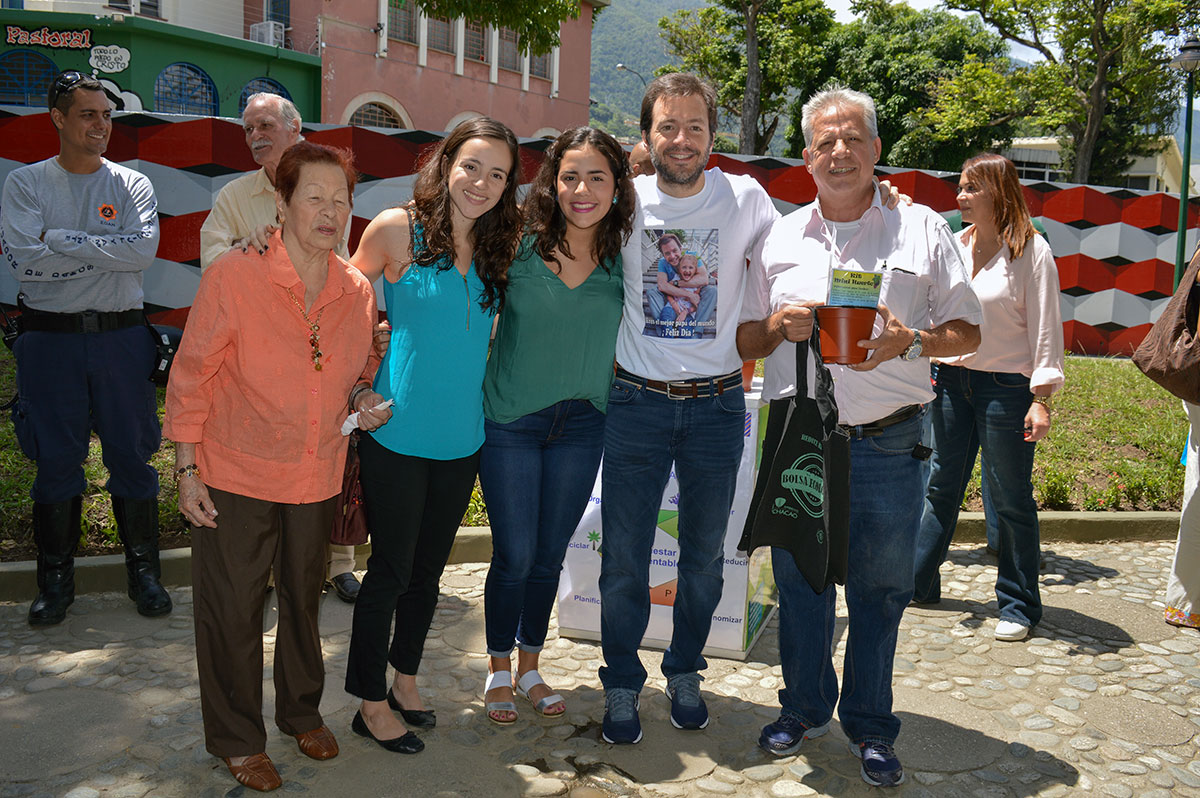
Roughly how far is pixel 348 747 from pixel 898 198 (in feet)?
9.06

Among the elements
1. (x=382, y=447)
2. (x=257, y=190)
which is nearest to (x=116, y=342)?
(x=257, y=190)

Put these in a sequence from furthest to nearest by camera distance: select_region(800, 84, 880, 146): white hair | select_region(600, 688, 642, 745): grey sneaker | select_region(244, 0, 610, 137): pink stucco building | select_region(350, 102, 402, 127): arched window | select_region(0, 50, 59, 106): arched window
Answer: select_region(350, 102, 402, 127): arched window → select_region(244, 0, 610, 137): pink stucco building → select_region(0, 50, 59, 106): arched window → select_region(600, 688, 642, 745): grey sneaker → select_region(800, 84, 880, 146): white hair

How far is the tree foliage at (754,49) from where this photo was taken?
39.1 m

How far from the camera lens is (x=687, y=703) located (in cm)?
373

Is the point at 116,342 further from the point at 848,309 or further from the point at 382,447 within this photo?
the point at 848,309

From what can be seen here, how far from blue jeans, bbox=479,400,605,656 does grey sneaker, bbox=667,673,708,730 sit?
2.22ft

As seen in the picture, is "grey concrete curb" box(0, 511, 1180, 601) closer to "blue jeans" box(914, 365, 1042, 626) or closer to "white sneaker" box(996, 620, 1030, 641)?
"blue jeans" box(914, 365, 1042, 626)

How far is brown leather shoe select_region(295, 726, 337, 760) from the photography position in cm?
335

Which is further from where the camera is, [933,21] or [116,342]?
[933,21]

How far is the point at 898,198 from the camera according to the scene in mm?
3404

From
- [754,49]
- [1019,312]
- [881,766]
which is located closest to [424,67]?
[754,49]

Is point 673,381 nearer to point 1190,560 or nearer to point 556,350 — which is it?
point 556,350

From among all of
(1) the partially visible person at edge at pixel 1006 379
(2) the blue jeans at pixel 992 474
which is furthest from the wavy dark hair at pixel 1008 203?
(2) the blue jeans at pixel 992 474

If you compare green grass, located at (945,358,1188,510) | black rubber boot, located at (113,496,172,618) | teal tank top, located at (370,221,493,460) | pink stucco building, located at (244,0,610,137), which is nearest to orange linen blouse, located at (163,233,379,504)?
teal tank top, located at (370,221,493,460)
